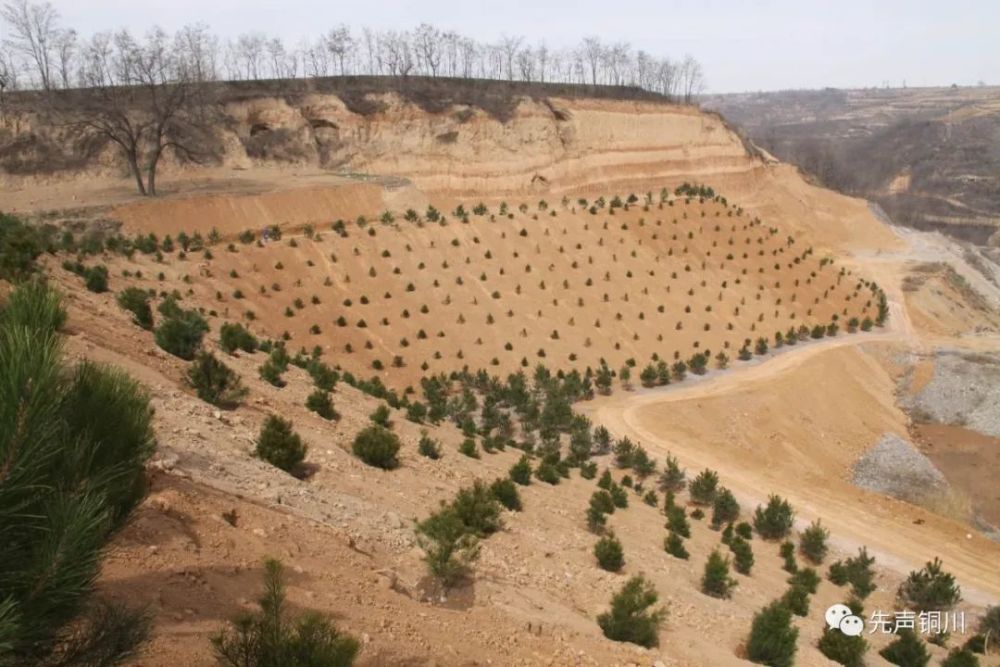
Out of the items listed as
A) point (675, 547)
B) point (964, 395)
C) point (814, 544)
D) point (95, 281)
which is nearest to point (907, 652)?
point (675, 547)

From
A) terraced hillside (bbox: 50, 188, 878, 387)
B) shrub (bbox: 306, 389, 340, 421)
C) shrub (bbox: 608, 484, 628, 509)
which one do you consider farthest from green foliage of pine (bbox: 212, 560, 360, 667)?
terraced hillside (bbox: 50, 188, 878, 387)

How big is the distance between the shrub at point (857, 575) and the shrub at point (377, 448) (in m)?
9.57

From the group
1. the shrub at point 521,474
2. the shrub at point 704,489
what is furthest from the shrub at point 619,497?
the shrub at point 704,489

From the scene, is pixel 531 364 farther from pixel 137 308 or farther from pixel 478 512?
pixel 478 512

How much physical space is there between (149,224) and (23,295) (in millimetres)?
30233

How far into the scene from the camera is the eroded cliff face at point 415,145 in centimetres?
3694

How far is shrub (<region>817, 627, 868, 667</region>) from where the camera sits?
1035 cm

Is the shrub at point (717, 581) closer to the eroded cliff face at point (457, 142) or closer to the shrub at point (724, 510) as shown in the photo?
the shrub at point (724, 510)

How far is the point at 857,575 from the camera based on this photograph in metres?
14.2

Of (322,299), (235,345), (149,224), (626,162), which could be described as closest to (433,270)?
(322,299)

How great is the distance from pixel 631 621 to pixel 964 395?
26217 millimetres

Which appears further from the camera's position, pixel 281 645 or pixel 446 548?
pixel 446 548

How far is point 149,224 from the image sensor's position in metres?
30.4

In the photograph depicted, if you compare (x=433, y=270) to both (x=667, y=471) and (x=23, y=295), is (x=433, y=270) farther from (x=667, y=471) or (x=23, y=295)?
(x=23, y=295)
